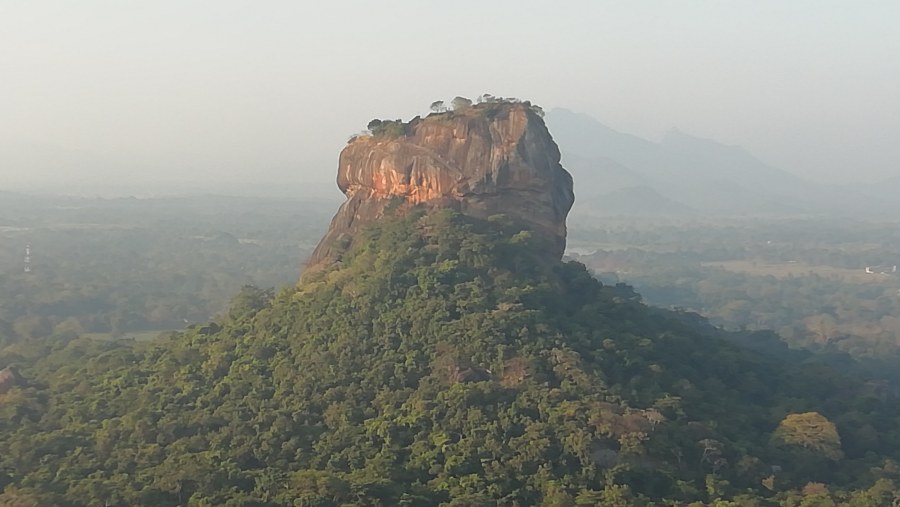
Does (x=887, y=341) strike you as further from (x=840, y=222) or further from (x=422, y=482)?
(x=840, y=222)

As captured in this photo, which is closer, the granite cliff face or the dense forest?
the dense forest

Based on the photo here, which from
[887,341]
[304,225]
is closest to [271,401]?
[887,341]

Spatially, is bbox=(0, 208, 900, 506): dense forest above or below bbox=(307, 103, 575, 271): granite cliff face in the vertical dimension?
below

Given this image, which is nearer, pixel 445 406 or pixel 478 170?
pixel 445 406

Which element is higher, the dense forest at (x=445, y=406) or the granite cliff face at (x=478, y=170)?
the granite cliff face at (x=478, y=170)

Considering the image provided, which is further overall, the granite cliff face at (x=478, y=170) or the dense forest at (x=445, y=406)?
the granite cliff face at (x=478, y=170)
